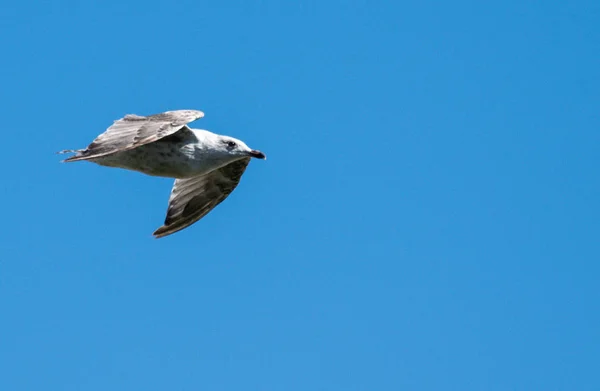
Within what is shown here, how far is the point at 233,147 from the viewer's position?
18.9 metres

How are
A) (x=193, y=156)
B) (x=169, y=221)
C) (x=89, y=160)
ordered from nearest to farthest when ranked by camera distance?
(x=89, y=160)
(x=193, y=156)
(x=169, y=221)

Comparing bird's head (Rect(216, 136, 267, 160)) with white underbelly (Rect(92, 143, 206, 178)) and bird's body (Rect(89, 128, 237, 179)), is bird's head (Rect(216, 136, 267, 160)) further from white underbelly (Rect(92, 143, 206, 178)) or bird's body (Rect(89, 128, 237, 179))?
white underbelly (Rect(92, 143, 206, 178))

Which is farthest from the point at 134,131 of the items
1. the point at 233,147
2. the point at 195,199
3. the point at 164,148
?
the point at 195,199

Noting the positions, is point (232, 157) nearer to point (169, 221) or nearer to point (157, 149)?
point (157, 149)

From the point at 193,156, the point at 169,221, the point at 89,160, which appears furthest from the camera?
the point at 169,221

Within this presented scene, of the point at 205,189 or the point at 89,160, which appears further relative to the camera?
the point at 205,189

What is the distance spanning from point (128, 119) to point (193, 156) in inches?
49.3

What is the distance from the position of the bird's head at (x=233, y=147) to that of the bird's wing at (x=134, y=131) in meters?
0.72

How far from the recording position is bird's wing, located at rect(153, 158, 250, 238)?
21.3 meters

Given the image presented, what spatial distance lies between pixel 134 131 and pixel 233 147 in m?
1.97

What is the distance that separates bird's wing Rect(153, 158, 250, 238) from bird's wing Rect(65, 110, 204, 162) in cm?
298

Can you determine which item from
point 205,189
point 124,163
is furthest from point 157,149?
point 205,189

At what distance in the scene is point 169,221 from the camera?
70.2ft

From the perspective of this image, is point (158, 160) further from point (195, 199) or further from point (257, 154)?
point (195, 199)
